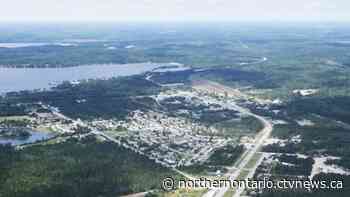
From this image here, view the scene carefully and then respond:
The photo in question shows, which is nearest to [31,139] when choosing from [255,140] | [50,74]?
[255,140]

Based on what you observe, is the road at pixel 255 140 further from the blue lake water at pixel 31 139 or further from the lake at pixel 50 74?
the lake at pixel 50 74

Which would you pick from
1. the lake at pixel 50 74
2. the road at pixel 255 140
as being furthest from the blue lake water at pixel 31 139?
the lake at pixel 50 74

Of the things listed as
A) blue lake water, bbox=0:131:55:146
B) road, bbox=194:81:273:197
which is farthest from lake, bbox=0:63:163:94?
blue lake water, bbox=0:131:55:146

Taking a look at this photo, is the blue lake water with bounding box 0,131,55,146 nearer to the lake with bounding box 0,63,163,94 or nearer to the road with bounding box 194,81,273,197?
the road with bounding box 194,81,273,197

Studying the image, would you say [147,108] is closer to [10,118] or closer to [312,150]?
[10,118]

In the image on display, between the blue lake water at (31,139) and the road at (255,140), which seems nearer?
the road at (255,140)

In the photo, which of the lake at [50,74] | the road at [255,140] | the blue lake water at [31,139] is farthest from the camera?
the lake at [50,74]

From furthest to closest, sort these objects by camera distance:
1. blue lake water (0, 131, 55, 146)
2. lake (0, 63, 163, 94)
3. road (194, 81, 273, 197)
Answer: lake (0, 63, 163, 94) < blue lake water (0, 131, 55, 146) < road (194, 81, 273, 197)
